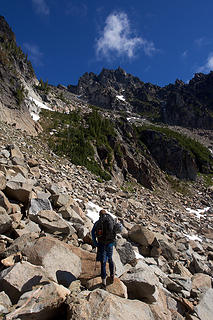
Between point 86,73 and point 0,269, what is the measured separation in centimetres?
18463

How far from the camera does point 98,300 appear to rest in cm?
331

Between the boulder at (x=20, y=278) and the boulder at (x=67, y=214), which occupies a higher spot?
the boulder at (x=67, y=214)

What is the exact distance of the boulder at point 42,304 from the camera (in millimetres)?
2859

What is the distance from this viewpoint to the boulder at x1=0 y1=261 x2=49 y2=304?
135 inches

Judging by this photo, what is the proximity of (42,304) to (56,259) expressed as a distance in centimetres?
143

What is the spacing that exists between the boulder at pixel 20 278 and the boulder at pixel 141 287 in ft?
6.99

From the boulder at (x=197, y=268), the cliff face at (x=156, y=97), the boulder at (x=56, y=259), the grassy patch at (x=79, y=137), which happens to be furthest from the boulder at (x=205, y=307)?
the cliff face at (x=156, y=97)

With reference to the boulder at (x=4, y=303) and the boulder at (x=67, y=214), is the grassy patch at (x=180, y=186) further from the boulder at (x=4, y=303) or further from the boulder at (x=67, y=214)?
the boulder at (x=4, y=303)

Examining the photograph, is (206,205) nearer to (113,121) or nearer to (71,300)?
(113,121)

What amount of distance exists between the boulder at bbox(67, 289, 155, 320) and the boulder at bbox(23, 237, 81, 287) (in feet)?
2.76

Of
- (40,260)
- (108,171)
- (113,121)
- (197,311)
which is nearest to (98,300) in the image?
(40,260)

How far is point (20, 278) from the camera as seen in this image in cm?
358

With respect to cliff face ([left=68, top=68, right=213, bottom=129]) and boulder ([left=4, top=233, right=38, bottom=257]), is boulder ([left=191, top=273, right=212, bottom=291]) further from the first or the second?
cliff face ([left=68, top=68, right=213, bottom=129])

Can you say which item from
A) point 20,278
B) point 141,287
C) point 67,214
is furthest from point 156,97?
point 20,278
